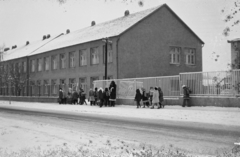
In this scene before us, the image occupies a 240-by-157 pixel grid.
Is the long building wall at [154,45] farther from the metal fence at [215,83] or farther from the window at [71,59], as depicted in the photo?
the metal fence at [215,83]

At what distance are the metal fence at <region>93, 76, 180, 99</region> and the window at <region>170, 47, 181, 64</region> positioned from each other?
12463 mm

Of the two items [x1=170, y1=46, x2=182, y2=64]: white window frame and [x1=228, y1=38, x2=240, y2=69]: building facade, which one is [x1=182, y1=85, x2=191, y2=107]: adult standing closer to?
[x1=228, y1=38, x2=240, y2=69]: building facade

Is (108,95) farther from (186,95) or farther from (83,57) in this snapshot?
(83,57)

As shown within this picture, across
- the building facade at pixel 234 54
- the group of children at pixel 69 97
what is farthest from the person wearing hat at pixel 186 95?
the group of children at pixel 69 97

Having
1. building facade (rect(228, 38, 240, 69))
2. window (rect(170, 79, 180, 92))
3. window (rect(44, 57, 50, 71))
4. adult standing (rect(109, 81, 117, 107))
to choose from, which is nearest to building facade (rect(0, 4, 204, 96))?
window (rect(44, 57, 50, 71))

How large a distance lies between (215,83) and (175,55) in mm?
20437

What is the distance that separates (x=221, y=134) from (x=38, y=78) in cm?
4741

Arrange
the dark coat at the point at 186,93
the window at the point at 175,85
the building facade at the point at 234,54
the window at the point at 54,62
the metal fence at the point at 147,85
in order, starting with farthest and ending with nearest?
1. the window at the point at 54,62
2. the metal fence at the point at 147,85
3. the window at the point at 175,85
4. the building facade at the point at 234,54
5. the dark coat at the point at 186,93

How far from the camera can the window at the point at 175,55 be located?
40953mm

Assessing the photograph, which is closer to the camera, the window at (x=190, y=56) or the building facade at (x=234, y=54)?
the building facade at (x=234, y=54)

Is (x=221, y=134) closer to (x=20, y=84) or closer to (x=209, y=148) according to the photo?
(x=209, y=148)

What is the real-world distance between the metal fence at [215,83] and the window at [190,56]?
19.0 m

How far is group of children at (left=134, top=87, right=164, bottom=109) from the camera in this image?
77.7 ft

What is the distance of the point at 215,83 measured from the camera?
69.7 feet
